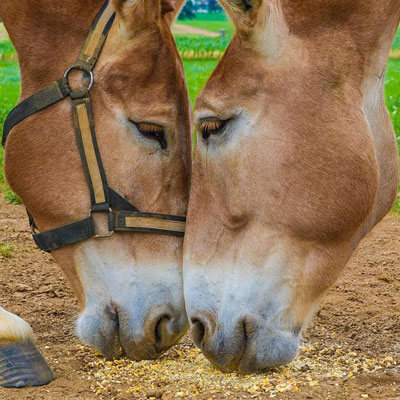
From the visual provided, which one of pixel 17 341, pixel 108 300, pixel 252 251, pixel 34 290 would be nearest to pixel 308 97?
→ pixel 252 251

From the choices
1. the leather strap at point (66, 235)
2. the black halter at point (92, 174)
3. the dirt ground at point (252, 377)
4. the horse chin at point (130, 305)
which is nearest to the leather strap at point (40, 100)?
the black halter at point (92, 174)

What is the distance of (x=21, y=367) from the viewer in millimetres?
3285

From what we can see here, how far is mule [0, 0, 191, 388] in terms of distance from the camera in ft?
10.5

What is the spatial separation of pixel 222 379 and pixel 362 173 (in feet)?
3.89

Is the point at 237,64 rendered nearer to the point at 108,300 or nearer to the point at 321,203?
the point at 321,203

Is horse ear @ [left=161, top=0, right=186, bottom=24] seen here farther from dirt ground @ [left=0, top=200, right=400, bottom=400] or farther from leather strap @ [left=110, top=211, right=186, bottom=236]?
dirt ground @ [left=0, top=200, right=400, bottom=400]

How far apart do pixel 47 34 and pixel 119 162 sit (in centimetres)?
76

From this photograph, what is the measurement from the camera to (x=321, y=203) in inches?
114

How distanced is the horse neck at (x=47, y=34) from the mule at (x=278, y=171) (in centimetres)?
79

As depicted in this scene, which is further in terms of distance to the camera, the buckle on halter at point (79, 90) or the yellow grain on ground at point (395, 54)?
the yellow grain on ground at point (395, 54)

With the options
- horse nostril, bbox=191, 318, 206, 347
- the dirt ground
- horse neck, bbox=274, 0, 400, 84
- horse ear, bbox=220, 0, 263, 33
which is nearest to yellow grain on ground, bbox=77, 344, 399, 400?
A: the dirt ground

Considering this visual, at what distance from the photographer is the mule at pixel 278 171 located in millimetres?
2898

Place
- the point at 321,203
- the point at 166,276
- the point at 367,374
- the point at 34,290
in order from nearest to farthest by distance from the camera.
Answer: the point at 321,203 < the point at 166,276 < the point at 367,374 < the point at 34,290

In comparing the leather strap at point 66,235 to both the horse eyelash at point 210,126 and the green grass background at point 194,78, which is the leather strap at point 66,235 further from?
the green grass background at point 194,78
